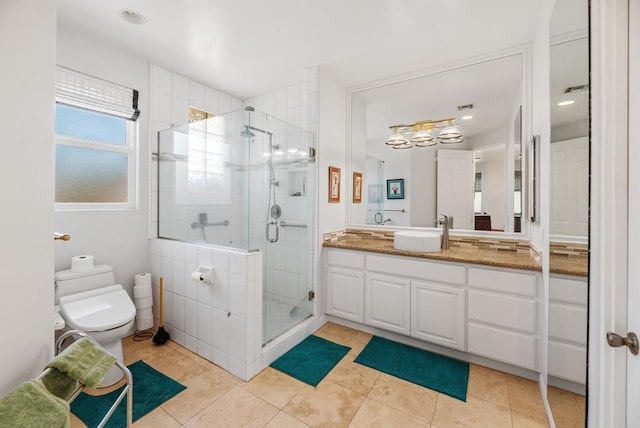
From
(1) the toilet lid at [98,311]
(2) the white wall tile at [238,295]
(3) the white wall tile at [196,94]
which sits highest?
(3) the white wall tile at [196,94]

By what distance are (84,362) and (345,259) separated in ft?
6.45

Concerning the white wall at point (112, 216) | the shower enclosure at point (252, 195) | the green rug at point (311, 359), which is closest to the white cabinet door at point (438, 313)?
the green rug at point (311, 359)

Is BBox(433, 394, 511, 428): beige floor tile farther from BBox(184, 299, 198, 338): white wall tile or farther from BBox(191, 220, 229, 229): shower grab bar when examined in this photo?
BBox(191, 220, 229, 229): shower grab bar

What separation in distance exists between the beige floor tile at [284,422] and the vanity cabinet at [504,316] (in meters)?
1.35

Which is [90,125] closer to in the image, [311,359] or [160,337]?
[160,337]

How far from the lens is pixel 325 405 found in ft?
5.24

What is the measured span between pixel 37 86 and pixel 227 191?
1437mm

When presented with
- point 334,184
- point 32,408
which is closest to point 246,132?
point 334,184

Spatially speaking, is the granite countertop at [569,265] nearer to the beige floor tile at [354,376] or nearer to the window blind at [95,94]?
the beige floor tile at [354,376]

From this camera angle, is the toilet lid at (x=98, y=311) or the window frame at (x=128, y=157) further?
the window frame at (x=128, y=157)

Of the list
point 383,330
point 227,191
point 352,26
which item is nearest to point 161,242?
point 227,191

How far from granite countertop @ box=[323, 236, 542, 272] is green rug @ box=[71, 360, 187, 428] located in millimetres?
1641

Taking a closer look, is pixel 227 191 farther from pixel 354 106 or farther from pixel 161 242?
pixel 354 106
